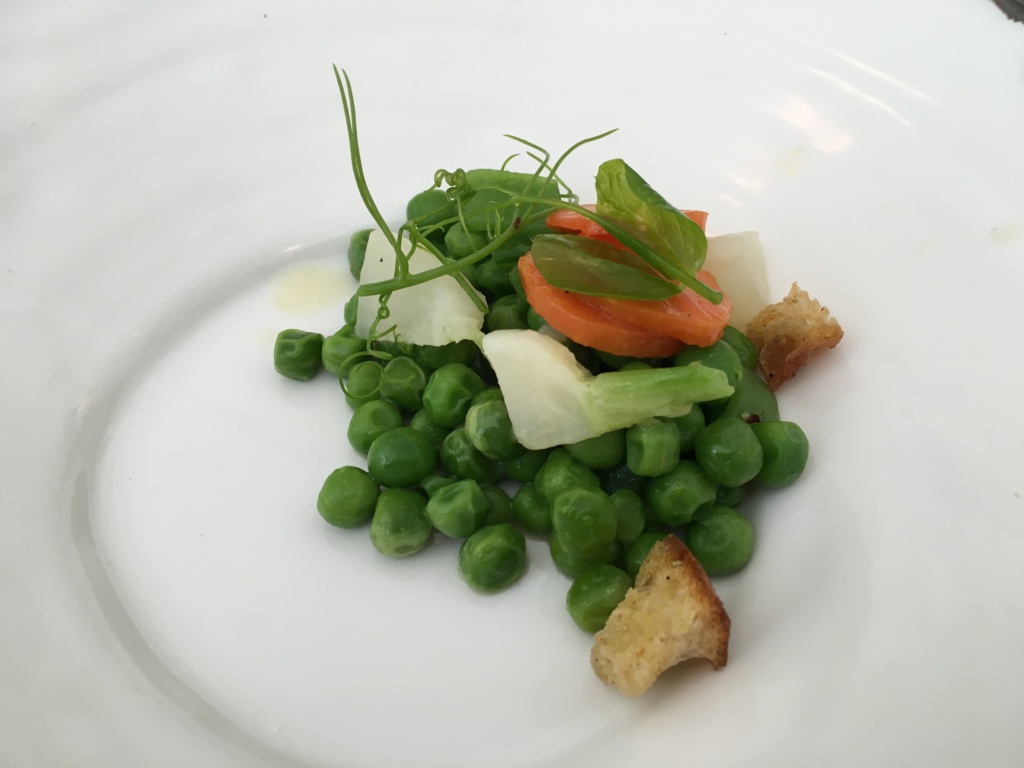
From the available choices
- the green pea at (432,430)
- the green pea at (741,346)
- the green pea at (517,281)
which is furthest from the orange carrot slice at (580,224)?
the green pea at (432,430)

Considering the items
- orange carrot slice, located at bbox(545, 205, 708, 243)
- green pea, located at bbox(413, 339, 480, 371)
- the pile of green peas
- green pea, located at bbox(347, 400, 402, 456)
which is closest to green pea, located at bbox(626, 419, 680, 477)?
the pile of green peas

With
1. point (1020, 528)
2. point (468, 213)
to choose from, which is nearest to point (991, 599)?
point (1020, 528)

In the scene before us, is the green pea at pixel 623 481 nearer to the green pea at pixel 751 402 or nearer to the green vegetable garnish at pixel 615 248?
the green pea at pixel 751 402

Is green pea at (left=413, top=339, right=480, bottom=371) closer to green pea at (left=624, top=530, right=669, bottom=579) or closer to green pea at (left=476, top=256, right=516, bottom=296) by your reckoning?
green pea at (left=476, top=256, right=516, bottom=296)

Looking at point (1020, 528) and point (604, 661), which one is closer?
point (1020, 528)

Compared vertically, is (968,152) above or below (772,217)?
above

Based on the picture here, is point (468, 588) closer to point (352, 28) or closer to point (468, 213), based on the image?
point (468, 213)

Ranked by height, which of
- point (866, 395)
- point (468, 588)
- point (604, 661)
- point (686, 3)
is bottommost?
point (468, 588)

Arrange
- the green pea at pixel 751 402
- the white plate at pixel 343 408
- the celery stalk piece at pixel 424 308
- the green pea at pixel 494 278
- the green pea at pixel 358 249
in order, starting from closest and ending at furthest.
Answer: the white plate at pixel 343 408
the green pea at pixel 751 402
the celery stalk piece at pixel 424 308
the green pea at pixel 494 278
the green pea at pixel 358 249
